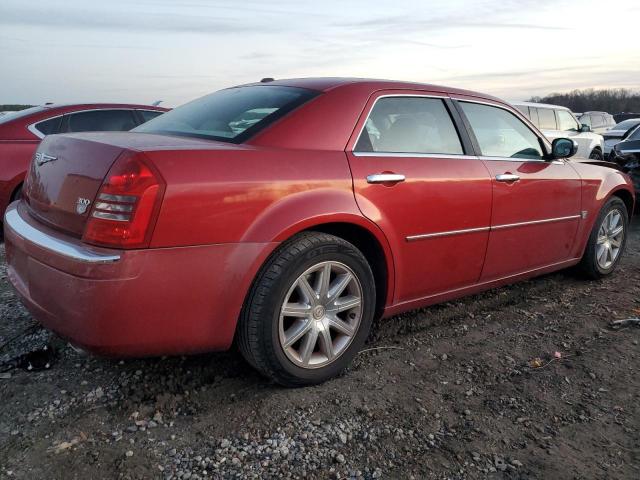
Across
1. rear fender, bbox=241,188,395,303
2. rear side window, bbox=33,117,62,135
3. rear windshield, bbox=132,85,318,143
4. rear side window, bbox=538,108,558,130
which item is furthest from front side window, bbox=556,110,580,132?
rear fender, bbox=241,188,395,303

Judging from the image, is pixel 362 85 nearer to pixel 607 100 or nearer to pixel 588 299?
pixel 588 299

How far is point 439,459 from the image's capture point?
7.25ft

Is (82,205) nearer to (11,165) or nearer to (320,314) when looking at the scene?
(320,314)

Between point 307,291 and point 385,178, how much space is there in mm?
730

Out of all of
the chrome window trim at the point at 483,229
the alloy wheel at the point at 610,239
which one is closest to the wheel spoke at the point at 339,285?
the chrome window trim at the point at 483,229

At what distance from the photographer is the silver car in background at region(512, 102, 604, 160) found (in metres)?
12.8

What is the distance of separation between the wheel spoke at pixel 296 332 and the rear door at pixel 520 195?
1474 millimetres

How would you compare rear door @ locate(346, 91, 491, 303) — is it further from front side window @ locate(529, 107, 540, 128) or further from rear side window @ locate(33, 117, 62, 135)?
front side window @ locate(529, 107, 540, 128)

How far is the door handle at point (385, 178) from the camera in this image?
2.82 metres

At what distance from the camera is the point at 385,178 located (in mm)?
2867

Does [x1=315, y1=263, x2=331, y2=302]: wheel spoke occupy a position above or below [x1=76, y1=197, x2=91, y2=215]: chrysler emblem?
below

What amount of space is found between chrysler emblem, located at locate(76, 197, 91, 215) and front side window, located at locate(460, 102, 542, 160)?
95.4 inches

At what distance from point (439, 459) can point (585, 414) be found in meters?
0.85

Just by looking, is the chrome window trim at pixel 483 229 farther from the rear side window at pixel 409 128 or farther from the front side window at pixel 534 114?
the front side window at pixel 534 114
